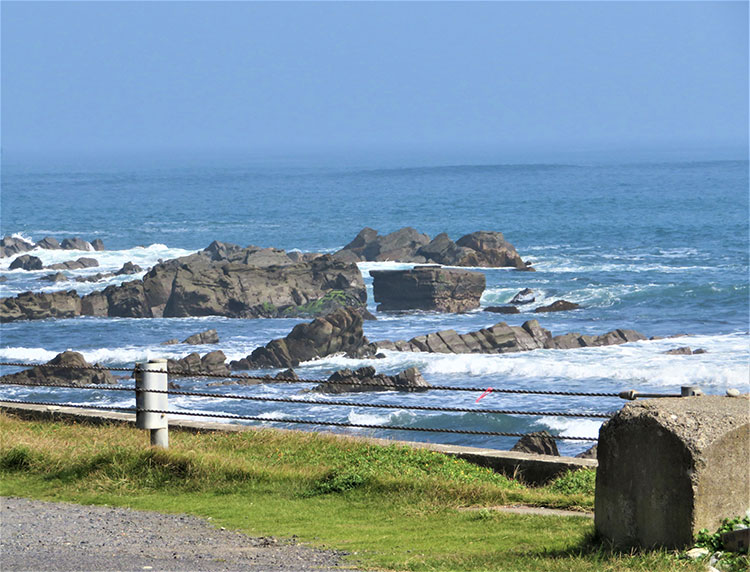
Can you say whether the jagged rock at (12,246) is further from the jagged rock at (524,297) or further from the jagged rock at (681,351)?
the jagged rock at (681,351)

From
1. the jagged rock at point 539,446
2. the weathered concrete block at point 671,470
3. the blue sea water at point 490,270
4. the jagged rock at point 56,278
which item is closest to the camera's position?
the weathered concrete block at point 671,470

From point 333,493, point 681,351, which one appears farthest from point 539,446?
point 681,351

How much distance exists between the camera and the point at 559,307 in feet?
162

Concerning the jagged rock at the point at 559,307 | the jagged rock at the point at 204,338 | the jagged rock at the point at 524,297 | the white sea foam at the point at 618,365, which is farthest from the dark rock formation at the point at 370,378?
the jagged rock at the point at 524,297

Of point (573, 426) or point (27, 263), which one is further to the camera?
point (27, 263)

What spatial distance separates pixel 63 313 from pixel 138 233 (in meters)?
45.5

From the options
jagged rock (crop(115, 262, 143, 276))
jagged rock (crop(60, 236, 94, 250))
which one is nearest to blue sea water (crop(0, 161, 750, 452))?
jagged rock (crop(60, 236, 94, 250))

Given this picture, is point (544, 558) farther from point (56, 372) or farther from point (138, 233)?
point (138, 233)

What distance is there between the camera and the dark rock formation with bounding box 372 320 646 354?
3809 centimetres

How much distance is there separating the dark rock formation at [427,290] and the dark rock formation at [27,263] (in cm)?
2510

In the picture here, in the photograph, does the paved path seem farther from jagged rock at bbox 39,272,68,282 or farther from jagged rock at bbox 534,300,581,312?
jagged rock at bbox 39,272,68,282

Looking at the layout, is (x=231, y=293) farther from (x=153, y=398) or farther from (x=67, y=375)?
(x=153, y=398)

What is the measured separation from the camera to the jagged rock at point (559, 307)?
49.0 m

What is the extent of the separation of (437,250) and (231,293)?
19775 millimetres
